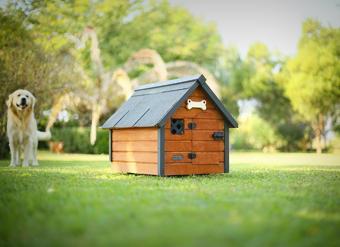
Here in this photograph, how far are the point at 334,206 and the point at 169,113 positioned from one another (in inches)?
178

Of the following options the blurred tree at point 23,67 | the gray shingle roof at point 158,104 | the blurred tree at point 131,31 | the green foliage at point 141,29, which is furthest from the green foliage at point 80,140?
the gray shingle roof at point 158,104

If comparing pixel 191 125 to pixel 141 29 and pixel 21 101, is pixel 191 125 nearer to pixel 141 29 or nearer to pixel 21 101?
pixel 21 101

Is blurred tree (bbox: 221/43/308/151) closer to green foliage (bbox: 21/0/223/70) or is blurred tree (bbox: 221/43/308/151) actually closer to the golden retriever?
green foliage (bbox: 21/0/223/70)

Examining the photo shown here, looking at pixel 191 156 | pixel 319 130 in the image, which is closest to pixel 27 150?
pixel 191 156

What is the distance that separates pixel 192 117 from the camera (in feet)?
33.2

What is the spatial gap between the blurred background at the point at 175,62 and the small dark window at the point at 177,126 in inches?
371

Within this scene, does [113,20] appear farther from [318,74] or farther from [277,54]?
[318,74]

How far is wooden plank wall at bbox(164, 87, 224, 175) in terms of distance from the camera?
974 cm

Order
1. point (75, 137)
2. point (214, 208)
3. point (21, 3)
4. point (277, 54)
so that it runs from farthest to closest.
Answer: point (277, 54), point (75, 137), point (21, 3), point (214, 208)

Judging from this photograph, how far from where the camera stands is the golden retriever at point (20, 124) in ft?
41.9

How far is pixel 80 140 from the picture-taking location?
25984mm

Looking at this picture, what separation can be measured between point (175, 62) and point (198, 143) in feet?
76.2

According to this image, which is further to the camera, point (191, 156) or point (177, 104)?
point (191, 156)

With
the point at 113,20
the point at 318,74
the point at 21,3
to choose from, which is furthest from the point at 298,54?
the point at 21,3
